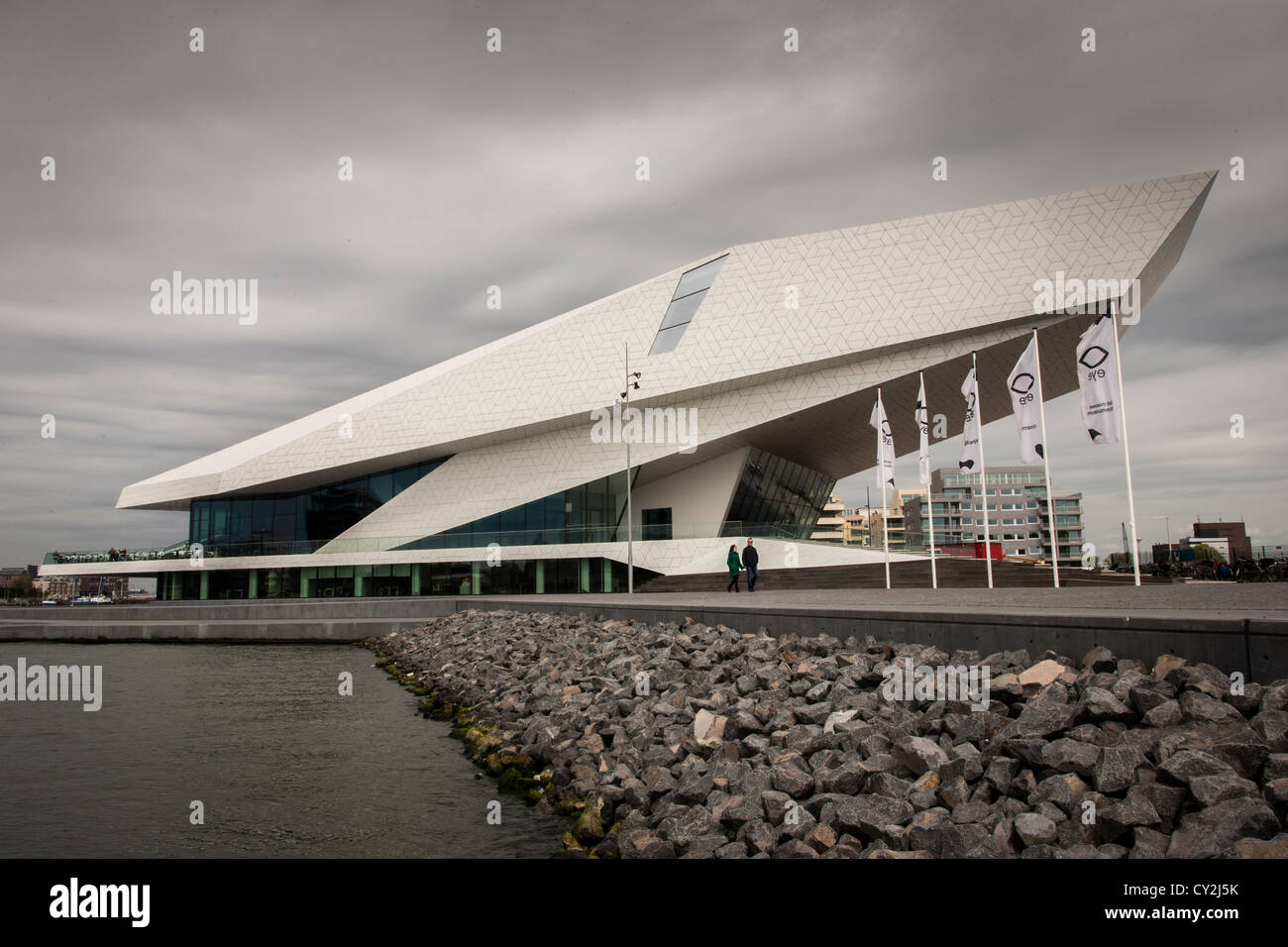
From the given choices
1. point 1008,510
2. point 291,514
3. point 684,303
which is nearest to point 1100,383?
point 684,303

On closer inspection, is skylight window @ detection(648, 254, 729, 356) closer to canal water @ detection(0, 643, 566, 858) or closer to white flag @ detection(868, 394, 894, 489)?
white flag @ detection(868, 394, 894, 489)

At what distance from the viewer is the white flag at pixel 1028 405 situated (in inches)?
733

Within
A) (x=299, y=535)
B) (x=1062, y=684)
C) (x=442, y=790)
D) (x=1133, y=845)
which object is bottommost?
(x=442, y=790)

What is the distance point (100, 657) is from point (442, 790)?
59.0 ft

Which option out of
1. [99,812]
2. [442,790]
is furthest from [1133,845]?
[99,812]

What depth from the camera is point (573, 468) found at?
35.0 m

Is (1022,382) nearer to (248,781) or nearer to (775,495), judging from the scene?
(248,781)

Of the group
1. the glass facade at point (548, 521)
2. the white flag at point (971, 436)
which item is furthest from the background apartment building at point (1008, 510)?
the white flag at point (971, 436)

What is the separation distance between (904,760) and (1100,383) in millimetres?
12021

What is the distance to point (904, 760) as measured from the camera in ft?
20.2

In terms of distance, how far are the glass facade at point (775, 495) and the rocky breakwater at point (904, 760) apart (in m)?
22.6

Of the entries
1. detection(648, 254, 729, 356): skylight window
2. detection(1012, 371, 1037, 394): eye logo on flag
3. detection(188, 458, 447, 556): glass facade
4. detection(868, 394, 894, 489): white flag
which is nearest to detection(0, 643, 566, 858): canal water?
detection(1012, 371, 1037, 394): eye logo on flag
